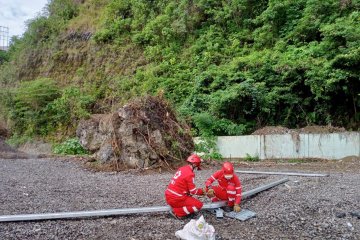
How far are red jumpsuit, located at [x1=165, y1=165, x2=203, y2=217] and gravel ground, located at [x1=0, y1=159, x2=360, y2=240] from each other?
20 cm

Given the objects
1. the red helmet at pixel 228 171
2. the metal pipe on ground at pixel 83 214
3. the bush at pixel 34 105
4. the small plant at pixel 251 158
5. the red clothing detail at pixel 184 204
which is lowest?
the small plant at pixel 251 158

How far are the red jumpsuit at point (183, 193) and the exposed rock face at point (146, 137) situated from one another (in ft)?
16.6

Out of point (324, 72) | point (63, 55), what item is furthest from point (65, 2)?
point (324, 72)

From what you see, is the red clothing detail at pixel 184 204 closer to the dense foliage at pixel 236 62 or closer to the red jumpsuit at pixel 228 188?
the red jumpsuit at pixel 228 188

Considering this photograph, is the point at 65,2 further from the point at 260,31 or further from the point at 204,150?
the point at 204,150

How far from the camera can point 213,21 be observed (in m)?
18.8

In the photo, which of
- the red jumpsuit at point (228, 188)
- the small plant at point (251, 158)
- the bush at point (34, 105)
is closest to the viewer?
the red jumpsuit at point (228, 188)

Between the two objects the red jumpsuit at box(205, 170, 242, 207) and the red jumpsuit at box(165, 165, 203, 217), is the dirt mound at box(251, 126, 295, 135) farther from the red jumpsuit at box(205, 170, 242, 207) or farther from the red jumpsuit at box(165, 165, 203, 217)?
the red jumpsuit at box(165, 165, 203, 217)

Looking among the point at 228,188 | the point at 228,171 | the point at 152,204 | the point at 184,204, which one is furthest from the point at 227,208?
the point at 152,204

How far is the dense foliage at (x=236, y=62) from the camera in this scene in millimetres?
12336

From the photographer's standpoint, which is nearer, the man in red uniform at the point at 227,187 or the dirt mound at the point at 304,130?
the man in red uniform at the point at 227,187

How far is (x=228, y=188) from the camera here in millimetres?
5102

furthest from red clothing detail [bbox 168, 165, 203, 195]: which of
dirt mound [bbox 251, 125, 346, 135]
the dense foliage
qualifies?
the dense foliage

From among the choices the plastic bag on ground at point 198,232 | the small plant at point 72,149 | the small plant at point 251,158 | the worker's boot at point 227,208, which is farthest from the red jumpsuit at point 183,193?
the small plant at point 72,149
